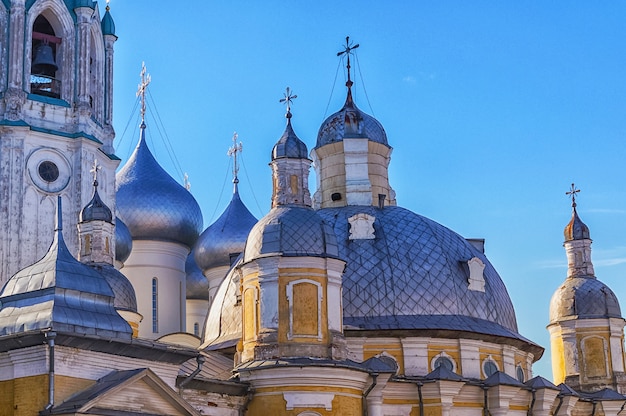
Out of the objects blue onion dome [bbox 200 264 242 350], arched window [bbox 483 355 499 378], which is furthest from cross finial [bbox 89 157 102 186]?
arched window [bbox 483 355 499 378]

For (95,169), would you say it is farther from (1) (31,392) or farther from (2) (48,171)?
(1) (31,392)

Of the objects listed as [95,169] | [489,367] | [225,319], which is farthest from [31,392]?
[95,169]

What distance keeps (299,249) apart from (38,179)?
1364 centimetres

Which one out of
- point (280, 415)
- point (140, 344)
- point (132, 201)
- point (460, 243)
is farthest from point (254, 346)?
point (132, 201)

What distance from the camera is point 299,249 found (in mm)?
25891

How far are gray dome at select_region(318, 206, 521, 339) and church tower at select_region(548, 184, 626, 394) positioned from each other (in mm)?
6113

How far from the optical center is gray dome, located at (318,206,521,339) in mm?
30266

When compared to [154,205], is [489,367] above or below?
below

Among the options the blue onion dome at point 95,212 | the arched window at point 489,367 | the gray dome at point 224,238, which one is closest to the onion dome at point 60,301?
the blue onion dome at point 95,212

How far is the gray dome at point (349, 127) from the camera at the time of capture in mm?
34500

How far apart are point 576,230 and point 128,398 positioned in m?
23.6

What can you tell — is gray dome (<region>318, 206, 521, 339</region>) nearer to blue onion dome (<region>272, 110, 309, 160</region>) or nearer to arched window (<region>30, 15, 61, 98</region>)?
blue onion dome (<region>272, 110, 309, 160</region>)

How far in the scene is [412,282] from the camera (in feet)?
102

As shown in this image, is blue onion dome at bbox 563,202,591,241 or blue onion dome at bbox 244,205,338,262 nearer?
blue onion dome at bbox 244,205,338,262
